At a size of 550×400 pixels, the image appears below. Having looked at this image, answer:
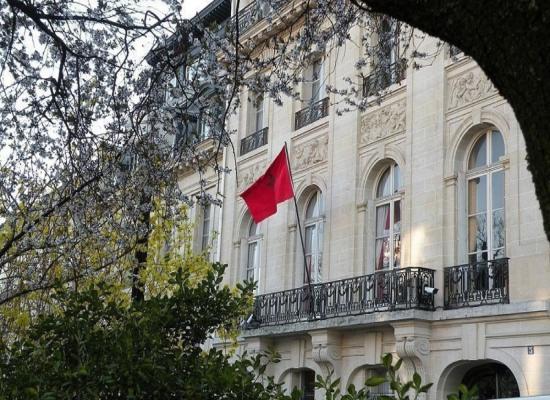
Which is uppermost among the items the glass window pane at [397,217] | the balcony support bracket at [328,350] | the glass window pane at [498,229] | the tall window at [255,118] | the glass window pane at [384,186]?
the tall window at [255,118]

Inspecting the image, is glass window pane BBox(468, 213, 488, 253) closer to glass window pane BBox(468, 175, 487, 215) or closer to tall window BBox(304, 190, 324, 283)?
glass window pane BBox(468, 175, 487, 215)

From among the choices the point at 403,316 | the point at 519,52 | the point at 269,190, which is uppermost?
the point at 269,190

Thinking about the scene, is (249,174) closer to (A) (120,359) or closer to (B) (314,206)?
(B) (314,206)

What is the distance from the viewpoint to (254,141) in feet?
86.5

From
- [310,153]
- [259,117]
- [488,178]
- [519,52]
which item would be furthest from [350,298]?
[519,52]

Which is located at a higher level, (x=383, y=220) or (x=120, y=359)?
(x=383, y=220)

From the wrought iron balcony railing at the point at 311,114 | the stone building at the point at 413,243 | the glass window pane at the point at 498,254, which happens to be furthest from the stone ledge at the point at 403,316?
the wrought iron balcony railing at the point at 311,114

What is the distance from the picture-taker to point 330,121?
22.2 meters

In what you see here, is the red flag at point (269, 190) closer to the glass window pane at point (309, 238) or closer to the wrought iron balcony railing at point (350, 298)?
the glass window pane at point (309, 238)

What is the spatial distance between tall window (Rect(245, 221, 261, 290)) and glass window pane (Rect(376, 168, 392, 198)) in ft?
18.8

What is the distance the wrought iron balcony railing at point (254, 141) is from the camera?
2584 centimetres

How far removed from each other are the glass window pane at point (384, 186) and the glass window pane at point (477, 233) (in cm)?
299

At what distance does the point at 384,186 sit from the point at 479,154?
10.5 ft

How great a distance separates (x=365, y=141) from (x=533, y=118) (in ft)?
59.5
